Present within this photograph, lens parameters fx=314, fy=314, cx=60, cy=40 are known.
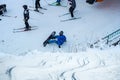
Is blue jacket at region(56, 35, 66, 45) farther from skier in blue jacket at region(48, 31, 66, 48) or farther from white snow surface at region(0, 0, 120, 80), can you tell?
white snow surface at region(0, 0, 120, 80)

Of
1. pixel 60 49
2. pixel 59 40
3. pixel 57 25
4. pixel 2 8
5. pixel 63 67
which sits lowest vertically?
pixel 60 49

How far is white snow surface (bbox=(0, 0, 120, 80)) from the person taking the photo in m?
9.15

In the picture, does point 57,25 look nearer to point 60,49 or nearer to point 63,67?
point 60,49

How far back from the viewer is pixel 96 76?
350 inches

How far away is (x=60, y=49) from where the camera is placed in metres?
14.8

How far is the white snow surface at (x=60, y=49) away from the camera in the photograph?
9.15 m

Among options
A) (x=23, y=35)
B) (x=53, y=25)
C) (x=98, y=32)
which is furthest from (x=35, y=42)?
(x=98, y=32)

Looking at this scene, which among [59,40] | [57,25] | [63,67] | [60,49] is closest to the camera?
[63,67]

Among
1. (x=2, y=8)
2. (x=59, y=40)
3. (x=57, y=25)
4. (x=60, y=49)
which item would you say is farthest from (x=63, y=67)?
(x=2, y=8)

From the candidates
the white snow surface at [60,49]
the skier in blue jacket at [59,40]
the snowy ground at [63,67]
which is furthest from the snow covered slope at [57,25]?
the snowy ground at [63,67]

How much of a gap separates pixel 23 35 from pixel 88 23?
368cm

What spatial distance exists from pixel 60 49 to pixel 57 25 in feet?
8.89

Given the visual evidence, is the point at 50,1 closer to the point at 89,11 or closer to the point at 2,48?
the point at 89,11

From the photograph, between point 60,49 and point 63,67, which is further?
point 60,49
